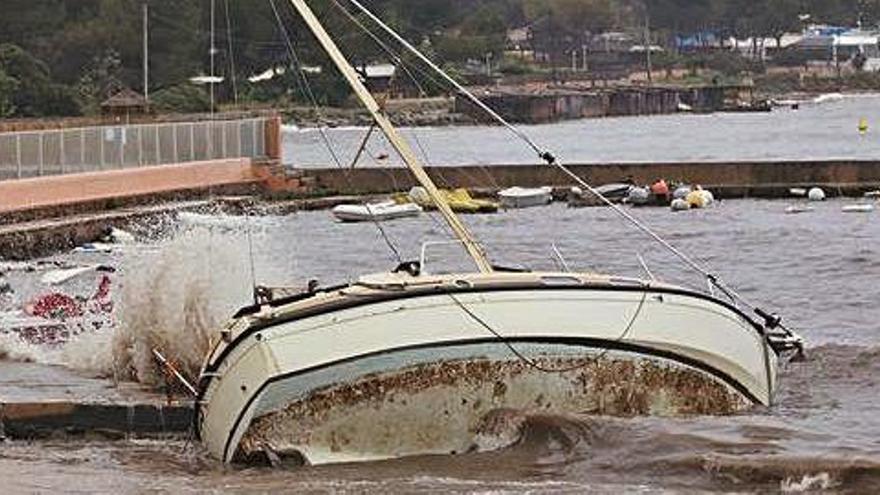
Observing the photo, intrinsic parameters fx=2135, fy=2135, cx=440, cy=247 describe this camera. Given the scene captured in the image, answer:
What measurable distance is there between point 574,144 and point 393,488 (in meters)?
121

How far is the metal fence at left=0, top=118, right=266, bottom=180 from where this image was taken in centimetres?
5456

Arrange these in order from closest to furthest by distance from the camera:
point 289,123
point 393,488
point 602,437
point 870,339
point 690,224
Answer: point 393,488 → point 602,437 → point 870,339 → point 690,224 → point 289,123

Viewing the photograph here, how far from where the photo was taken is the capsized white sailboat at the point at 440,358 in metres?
17.7

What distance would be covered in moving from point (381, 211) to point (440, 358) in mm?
41858

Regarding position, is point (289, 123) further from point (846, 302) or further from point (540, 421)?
point (540, 421)

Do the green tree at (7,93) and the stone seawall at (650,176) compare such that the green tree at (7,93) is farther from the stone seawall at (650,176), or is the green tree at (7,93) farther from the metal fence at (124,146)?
the metal fence at (124,146)

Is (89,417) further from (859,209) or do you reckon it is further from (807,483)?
(859,209)

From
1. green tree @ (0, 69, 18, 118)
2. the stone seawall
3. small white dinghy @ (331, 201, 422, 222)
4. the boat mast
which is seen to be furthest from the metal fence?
green tree @ (0, 69, 18, 118)

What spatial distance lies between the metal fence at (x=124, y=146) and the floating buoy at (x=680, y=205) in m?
13.9

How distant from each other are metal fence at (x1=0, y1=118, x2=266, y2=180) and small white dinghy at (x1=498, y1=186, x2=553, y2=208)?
333 inches

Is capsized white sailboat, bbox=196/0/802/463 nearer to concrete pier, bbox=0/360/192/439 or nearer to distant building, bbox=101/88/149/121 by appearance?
concrete pier, bbox=0/360/192/439

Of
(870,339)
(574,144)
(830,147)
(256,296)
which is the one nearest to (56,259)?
(870,339)

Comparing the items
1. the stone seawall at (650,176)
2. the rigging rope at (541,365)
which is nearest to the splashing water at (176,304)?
the rigging rope at (541,365)

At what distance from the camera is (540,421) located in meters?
18.8
